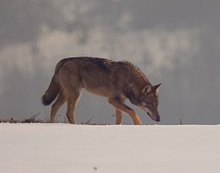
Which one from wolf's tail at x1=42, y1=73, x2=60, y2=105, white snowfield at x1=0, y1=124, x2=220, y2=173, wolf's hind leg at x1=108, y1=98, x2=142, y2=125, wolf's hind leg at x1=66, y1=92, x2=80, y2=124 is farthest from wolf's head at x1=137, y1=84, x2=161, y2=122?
white snowfield at x1=0, y1=124, x2=220, y2=173

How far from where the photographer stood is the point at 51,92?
12.6 meters

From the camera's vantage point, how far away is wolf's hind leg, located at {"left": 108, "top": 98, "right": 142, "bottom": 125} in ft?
38.1

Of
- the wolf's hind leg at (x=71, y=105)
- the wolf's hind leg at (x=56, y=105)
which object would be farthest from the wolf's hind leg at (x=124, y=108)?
the wolf's hind leg at (x=56, y=105)

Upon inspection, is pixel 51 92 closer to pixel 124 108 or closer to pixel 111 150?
pixel 124 108

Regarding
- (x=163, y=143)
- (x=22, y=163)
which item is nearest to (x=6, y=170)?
(x=22, y=163)

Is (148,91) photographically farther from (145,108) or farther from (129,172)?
(129,172)

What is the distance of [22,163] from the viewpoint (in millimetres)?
3939

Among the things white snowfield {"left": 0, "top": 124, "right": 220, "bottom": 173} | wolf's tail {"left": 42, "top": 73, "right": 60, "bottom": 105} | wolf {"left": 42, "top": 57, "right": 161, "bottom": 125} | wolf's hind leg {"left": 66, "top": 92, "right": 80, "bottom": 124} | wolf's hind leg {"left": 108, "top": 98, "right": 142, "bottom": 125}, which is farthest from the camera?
wolf's tail {"left": 42, "top": 73, "right": 60, "bottom": 105}

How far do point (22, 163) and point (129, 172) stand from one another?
75cm

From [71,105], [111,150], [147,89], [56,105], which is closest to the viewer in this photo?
[111,150]

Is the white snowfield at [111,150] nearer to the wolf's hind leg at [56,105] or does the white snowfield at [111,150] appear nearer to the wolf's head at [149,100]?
the wolf's hind leg at [56,105]

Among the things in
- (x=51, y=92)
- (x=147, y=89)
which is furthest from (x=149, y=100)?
(x=51, y=92)

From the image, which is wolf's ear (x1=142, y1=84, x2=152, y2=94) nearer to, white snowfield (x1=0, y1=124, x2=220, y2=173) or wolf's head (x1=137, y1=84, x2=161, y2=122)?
wolf's head (x1=137, y1=84, x2=161, y2=122)

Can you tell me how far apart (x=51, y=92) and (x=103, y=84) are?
3.74ft
